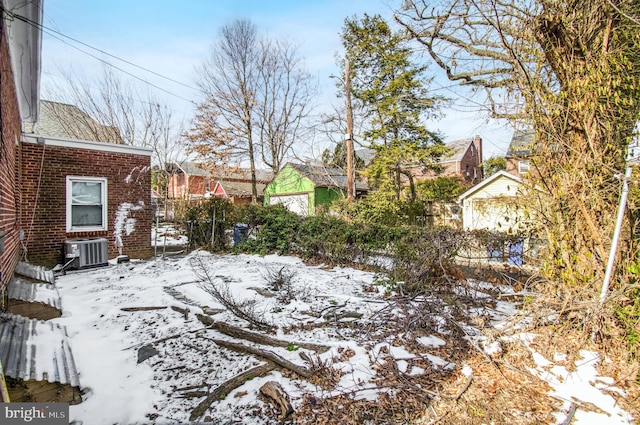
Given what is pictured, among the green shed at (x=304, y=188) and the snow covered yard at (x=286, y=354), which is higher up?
the green shed at (x=304, y=188)

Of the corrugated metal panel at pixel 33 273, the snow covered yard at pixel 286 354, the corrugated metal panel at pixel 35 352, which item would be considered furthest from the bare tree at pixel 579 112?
the corrugated metal panel at pixel 33 273

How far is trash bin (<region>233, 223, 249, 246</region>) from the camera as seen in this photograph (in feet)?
36.0

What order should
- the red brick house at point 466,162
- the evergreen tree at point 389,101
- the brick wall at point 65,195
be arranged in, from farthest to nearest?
the red brick house at point 466,162 → the evergreen tree at point 389,101 → the brick wall at point 65,195

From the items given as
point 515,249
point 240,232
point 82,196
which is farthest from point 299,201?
point 515,249

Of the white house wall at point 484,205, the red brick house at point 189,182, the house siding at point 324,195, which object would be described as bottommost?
the white house wall at point 484,205

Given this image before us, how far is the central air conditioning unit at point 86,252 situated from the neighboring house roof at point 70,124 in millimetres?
9979

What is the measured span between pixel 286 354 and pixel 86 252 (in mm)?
6929

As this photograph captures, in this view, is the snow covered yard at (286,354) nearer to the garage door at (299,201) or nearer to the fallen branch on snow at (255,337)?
the fallen branch on snow at (255,337)

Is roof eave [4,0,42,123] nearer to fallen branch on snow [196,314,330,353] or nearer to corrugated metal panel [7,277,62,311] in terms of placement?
corrugated metal panel [7,277,62,311]

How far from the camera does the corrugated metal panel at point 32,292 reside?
417cm

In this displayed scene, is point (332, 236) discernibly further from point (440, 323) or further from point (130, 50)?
point (130, 50)

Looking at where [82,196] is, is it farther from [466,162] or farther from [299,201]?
[466,162]

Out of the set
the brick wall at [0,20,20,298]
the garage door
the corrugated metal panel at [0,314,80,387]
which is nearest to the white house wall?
the garage door

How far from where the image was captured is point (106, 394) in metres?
2.76
